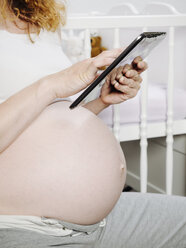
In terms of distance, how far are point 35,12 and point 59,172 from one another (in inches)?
17.5

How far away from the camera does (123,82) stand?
0.77m

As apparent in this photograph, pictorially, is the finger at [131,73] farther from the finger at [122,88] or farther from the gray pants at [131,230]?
the gray pants at [131,230]

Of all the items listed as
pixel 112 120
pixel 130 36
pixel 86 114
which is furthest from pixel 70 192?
pixel 130 36

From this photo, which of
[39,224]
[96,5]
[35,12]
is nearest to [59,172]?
[39,224]

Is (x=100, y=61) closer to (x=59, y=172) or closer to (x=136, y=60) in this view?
(x=136, y=60)

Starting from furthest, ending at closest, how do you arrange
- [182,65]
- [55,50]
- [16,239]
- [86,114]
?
[182,65], [55,50], [86,114], [16,239]

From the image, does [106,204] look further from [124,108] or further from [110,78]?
[124,108]

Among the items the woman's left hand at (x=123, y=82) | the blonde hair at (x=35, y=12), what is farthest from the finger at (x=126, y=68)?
the blonde hair at (x=35, y=12)

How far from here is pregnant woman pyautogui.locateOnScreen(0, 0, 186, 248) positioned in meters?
0.68

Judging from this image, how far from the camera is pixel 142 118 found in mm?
1305

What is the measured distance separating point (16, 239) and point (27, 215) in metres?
0.05

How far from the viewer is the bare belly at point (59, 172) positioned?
69 cm

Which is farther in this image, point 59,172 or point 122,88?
point 122,88

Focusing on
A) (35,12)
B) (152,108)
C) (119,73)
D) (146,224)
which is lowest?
(146,224)
